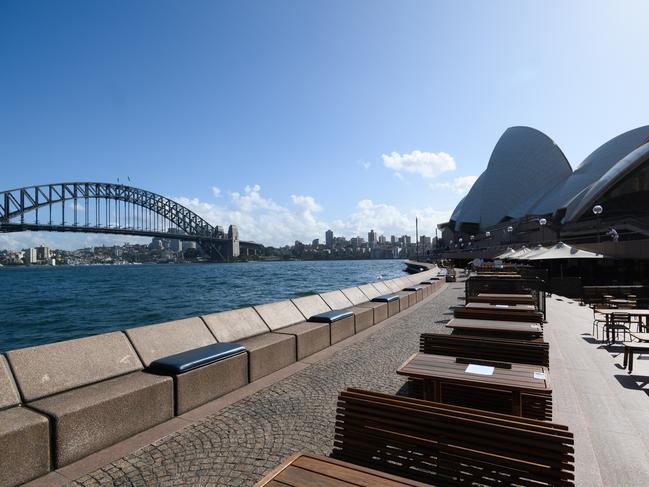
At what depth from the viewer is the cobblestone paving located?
3473 mm

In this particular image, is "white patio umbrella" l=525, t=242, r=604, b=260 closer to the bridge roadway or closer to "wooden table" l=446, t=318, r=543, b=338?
the bridge roadway

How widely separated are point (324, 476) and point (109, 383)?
10.7 feet

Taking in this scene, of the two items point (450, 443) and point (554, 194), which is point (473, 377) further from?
point (554, 194)

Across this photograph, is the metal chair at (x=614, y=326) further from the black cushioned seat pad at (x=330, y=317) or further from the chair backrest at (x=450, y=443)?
the chair backrest at (x=450, y=443)

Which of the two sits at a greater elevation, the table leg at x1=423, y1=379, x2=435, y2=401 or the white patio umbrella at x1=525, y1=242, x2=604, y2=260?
the white patio umbrella at x1=525, y1=242, x2=604, y2=260

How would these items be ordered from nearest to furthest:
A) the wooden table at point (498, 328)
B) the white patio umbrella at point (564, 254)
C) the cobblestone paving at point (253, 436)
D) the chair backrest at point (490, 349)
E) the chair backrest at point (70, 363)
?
the cobblestone paving at point (253, 436)
the chair backrest at point (70, 363)
the chair backrest at point (490, 349)
the wooden table at point (498, 328)
the white patio umbrella at point (564, 254)

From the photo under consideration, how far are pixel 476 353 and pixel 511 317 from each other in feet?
9.84

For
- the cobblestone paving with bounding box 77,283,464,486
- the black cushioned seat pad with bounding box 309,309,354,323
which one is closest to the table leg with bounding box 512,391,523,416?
the cobblestone paving with bounding box 77,283,464,486

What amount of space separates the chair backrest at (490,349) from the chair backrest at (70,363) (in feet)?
12.5

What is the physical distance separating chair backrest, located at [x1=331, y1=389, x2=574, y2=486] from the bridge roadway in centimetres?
116

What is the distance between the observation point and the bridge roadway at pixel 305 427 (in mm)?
3512

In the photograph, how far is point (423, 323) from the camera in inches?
452

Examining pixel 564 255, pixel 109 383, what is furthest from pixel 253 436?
pixel 564 255

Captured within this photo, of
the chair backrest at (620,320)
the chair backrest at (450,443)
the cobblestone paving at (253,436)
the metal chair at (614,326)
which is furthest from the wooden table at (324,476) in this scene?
the chair backrest at (620,320)
